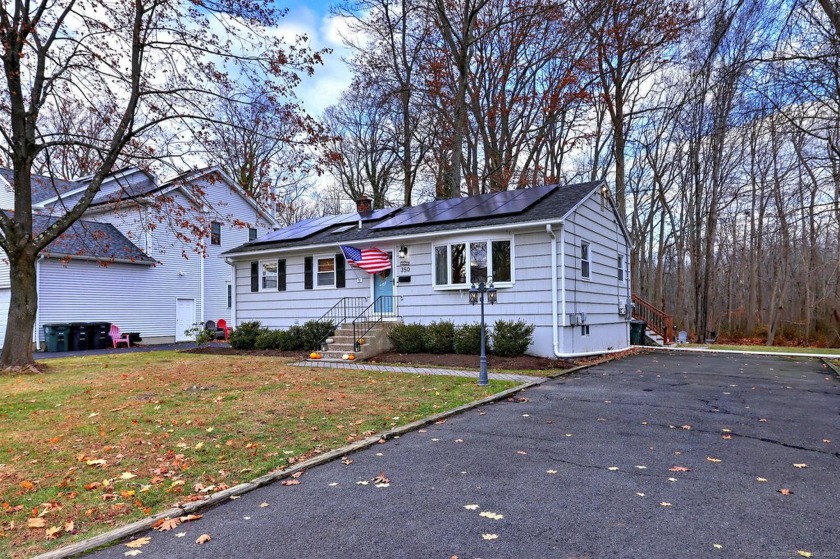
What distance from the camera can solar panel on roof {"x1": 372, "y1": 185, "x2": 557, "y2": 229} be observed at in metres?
12.6

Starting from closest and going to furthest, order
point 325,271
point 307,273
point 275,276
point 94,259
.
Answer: point 325,271 < point 307,273 < point 275,276 < point 94,259

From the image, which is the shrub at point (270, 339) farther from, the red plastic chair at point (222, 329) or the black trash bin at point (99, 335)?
the black trash bin at point (99, 335)

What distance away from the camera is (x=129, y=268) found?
20.4 m

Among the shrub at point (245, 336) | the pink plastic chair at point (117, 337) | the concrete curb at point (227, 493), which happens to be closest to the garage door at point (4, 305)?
the pink plastic chair at point (117, 337)

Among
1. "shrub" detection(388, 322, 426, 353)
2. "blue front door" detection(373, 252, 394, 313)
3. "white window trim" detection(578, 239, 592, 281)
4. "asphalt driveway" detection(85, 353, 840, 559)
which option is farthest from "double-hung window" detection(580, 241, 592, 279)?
"asphalt driveway" detection(85, 353, 840, 559)

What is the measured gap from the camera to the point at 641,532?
3.05 meters

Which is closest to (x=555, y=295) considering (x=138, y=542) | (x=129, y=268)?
(x=138, y=542)

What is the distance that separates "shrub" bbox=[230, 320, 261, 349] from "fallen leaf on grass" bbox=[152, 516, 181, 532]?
41.6ft

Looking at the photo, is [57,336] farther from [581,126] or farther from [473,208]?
[581,126]

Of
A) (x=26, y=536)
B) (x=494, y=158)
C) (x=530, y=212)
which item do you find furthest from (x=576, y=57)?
(x=26, y=536)

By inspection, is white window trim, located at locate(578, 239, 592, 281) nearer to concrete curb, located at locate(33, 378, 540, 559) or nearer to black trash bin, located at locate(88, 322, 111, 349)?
concrete curb, located at locate(33, 378, 540, 559)

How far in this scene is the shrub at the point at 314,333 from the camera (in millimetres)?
14027

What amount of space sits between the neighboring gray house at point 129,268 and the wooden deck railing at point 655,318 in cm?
1471

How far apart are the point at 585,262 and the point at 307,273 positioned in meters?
8.42
